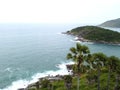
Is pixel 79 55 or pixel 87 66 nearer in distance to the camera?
pixel 79 55

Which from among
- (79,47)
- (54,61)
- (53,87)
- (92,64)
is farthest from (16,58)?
(79,47)

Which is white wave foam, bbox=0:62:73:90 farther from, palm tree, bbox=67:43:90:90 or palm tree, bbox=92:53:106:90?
palm tree, bbox=67:43:90:90

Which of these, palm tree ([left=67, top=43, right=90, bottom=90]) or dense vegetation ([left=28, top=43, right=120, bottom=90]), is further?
dense vegetation ([left=28, top=43, right=120, bottom=90])

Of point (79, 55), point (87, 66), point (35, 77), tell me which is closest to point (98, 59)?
point (87, 66)

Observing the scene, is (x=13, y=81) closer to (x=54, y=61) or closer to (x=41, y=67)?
(x=41, y=67)

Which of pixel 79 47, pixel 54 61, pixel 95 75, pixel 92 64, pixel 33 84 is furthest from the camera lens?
pixel 54 61

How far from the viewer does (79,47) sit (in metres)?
45.0

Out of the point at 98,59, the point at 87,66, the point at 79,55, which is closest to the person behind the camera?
the point at 79,55

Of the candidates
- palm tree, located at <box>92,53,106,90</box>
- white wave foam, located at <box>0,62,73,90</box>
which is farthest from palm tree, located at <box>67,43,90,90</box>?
white wave foam, located at <box>0,62,73,90</box>

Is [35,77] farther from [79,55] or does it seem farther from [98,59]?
[79,55]

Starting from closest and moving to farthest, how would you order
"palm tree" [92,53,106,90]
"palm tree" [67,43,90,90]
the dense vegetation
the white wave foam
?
"palm tree" [67,43,90,90] → the dense vegetation → "palm tree" [92,53,106,90] → the white wave foam

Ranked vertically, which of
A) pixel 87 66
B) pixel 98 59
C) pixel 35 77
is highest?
pixel 87 66

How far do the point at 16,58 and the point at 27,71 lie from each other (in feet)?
95.7

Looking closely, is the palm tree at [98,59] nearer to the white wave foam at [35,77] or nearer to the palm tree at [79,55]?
the palm tree at [79,55]
